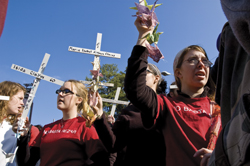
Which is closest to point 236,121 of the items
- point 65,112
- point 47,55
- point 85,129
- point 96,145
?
point 96,145

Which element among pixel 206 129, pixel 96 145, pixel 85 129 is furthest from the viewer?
pixel 85 129

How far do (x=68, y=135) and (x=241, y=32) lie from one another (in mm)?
2519

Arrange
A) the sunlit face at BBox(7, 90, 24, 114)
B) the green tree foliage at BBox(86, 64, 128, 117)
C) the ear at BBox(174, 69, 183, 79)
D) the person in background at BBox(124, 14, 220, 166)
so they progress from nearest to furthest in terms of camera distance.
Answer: the person in background at BBox(124, 14, 220, 166) → the ear at BBox(174, 69, 183, 79) → the sunlit face at BBox(7, 90, 24, 114) → the green tree foliage at BBox(86, 64, 128, 117)

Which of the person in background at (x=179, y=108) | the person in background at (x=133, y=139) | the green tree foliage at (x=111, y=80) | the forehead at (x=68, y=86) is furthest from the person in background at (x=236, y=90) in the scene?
the green tree foliage at (x=111, y=80)

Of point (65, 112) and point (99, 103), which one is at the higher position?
point (99, 103)

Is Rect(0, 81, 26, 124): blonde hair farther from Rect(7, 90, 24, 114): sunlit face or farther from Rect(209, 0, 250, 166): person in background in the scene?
Rect(209, 0, 250, 166): person in background

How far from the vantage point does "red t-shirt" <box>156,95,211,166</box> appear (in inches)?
65.7

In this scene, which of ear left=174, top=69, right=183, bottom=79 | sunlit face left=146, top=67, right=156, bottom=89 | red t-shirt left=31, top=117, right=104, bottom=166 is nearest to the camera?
ear left=174, top=69, right=183, bottom=79

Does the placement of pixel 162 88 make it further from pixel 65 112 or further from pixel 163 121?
pixel 163 121

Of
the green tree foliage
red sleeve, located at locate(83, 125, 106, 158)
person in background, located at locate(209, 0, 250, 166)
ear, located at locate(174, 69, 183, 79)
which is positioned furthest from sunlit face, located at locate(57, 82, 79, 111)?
the green tree foliage

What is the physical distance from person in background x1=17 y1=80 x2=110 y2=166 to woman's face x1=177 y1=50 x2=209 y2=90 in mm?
932

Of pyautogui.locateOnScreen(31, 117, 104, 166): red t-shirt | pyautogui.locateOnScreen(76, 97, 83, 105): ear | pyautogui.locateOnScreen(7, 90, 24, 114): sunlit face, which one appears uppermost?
pyautogui.locateOnScreen(76, 97, 83, 105): ear

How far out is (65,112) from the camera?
3.29 m

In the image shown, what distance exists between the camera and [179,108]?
189cm
